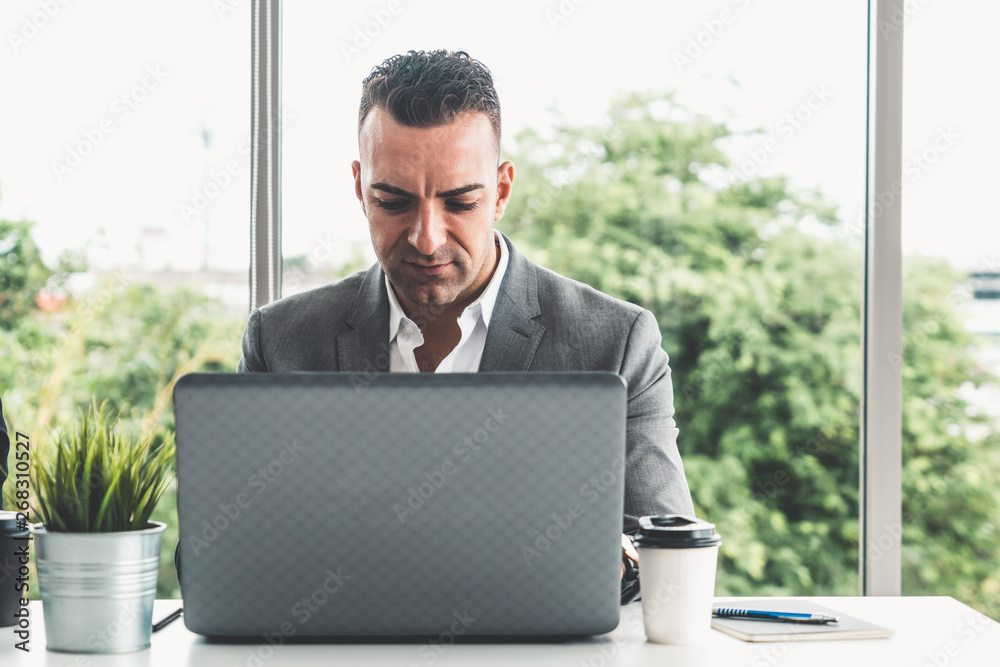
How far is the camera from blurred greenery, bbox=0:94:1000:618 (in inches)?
109

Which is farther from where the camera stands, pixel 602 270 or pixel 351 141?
pixel 602 270

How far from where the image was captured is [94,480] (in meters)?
0.89

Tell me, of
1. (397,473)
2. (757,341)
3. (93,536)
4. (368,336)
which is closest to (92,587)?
(93,536)

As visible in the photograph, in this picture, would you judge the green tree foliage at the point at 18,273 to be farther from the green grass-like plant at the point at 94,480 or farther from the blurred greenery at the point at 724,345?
the green grass-like plant at the point at 94,480

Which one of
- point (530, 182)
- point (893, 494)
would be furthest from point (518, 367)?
point (530, 182)

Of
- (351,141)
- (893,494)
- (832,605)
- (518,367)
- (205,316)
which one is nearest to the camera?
(832,605)

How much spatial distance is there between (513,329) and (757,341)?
5.09 feet

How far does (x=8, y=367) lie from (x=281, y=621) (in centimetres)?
259

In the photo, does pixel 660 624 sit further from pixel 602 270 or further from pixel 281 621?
pixel 602 270

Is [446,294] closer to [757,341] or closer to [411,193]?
[411,193]

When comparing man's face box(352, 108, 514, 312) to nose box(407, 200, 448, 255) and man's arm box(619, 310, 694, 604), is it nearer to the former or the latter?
nose box(407, 200, 448, 255)

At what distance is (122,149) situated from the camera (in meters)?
2.83

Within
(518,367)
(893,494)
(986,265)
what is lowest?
(893,494)

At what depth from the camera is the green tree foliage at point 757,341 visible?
2.77m
